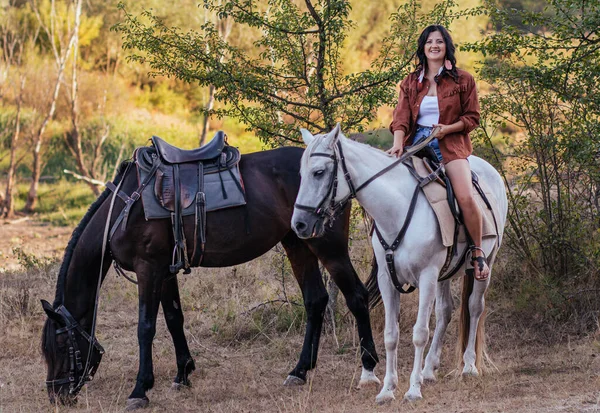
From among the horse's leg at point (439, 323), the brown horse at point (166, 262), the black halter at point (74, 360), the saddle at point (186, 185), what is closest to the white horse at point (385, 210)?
the horse's leg at point (439, 323)

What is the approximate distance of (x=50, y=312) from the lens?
5.52 m

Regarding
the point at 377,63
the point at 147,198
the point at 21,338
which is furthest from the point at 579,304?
the point at 21,338

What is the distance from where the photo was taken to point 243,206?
19.3 ft

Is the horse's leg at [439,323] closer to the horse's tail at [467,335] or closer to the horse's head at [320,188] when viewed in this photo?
the horse's tail at [467,335]

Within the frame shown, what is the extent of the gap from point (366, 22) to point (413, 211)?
88.1 feet

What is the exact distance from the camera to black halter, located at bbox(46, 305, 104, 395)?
5566 millimetres

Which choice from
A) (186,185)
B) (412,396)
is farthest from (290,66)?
(412,396)

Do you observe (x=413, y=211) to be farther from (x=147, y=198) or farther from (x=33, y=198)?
(x=33, y=198)

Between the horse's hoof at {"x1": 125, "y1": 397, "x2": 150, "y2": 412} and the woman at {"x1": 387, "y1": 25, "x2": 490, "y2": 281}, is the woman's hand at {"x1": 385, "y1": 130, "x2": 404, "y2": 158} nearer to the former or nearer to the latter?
the woman at {"x1": 387, "y1": 25, "x2": 490, "y2": 281}

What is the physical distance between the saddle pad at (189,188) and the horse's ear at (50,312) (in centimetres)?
98

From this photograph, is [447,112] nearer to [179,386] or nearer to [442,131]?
[442,131]

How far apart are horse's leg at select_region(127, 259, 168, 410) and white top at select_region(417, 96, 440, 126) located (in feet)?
7.63

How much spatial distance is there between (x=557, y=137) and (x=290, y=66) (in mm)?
2702

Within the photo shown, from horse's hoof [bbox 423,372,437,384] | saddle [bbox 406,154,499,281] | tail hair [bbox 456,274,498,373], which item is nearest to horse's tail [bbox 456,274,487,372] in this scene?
tail hair [bbox 456,274,498,373]
